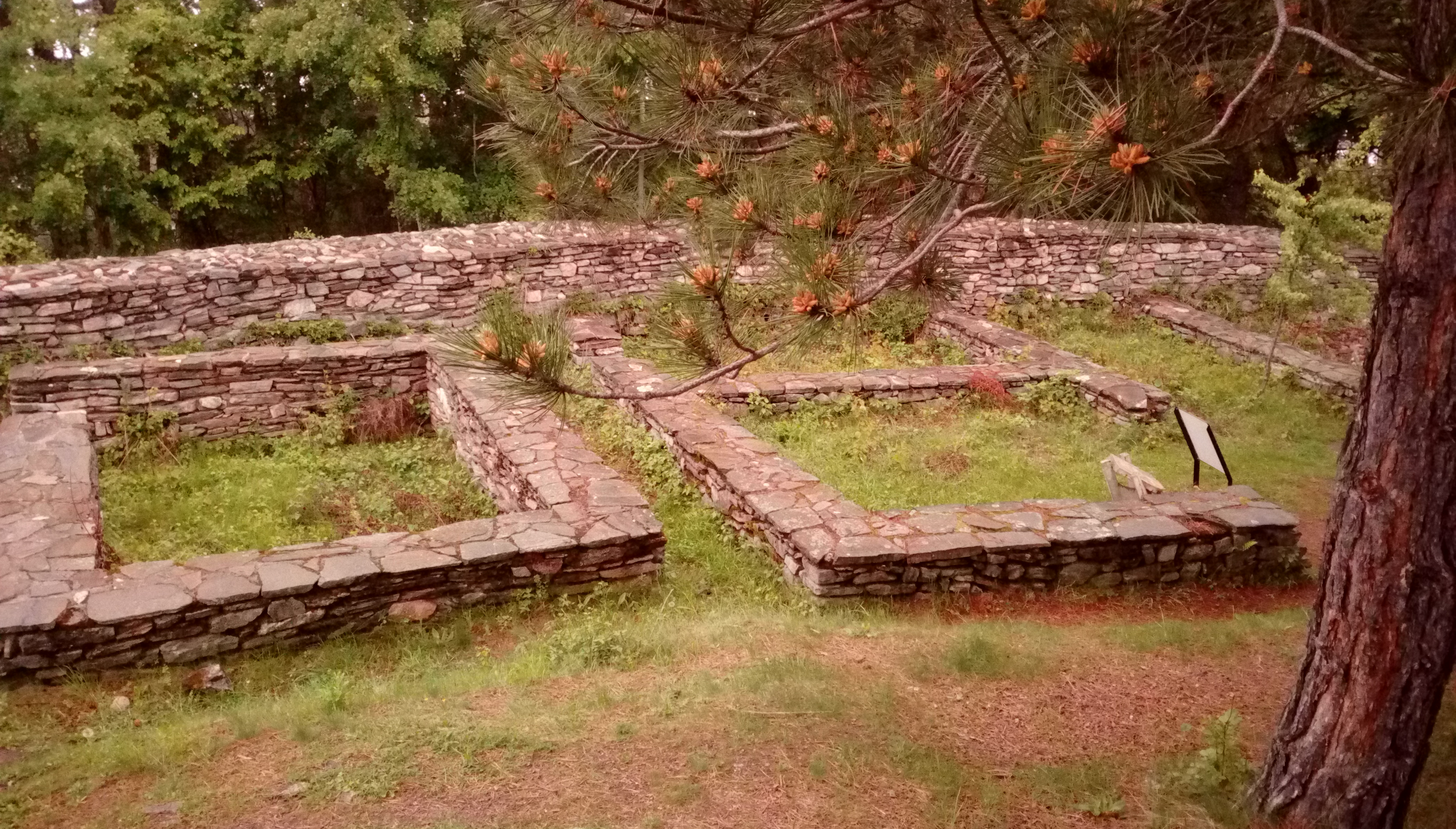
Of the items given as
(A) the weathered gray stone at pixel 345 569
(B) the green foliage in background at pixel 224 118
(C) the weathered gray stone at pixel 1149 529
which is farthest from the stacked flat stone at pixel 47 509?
(C) the weathered gray stone at pixel 1149 529

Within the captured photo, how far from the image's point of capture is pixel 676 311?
3.54 meters

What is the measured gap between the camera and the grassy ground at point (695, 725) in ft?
11.7

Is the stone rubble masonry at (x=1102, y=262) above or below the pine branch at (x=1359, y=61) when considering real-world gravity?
below

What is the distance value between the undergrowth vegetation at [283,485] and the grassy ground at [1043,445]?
2983 millimetres

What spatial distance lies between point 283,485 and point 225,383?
5.57ft

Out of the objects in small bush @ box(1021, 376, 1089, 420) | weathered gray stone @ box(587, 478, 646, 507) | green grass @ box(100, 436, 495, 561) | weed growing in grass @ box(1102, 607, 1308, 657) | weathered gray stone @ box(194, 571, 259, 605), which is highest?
small bush @ box(1021, 376, 1089, 420)

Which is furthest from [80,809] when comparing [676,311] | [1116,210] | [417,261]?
[417,261]

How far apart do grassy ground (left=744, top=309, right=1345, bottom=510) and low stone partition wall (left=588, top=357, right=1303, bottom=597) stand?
3.07 ft

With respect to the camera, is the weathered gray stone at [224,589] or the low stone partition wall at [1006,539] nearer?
the weathered gray stone at [224,589]

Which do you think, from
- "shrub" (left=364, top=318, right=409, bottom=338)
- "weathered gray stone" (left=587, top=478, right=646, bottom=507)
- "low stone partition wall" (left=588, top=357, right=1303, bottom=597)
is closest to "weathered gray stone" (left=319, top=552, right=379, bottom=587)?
"weathered gray stone" (left=587, top=478, right=646, bottom=507)

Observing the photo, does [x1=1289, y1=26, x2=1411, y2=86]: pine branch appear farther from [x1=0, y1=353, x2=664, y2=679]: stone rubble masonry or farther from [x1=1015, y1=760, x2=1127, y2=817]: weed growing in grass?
[x1=0, y1=353, x2=664, y2=679]: stone rubble masonry

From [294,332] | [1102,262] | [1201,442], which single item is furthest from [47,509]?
[1102,262]

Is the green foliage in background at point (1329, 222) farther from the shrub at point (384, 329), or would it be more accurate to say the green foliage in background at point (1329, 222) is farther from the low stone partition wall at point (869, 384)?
the shrub at point (384, 329)

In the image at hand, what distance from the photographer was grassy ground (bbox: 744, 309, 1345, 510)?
765 centimetres
